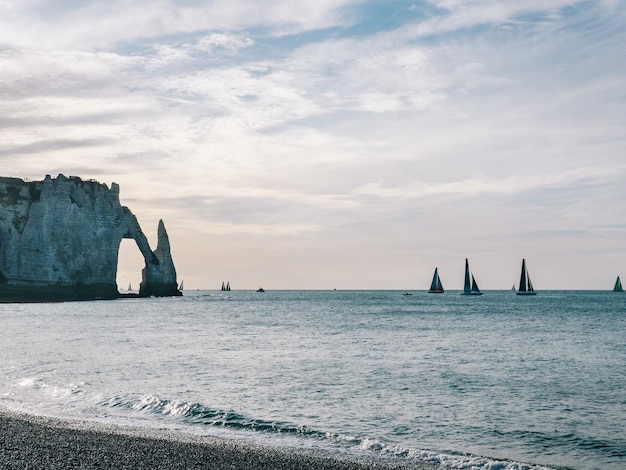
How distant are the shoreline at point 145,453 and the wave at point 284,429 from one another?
0.73 metres

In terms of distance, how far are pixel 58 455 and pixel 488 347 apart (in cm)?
3635

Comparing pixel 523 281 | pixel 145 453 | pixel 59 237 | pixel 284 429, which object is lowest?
pixel 284 429

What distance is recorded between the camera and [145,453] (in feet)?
46.4

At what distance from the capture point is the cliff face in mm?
127006

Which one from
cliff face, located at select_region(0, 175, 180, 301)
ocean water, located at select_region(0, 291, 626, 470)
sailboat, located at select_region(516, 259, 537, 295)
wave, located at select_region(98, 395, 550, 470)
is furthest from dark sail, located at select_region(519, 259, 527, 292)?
wave, located at select_region(98, 395, 550, 470)

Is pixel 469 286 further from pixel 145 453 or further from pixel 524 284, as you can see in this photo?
pixel 145 453

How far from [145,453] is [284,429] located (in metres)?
5.24

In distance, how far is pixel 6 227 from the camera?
126 m

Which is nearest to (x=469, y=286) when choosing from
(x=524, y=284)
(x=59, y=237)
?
(x=524, y=284)

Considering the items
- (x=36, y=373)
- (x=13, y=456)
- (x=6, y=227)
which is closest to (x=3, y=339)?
(x=36, y=373)

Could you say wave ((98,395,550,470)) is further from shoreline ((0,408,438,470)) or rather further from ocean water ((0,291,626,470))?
shoreline ((0,408,438,470))

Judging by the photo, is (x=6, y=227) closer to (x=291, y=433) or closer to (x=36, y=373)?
(x=36, y=373)

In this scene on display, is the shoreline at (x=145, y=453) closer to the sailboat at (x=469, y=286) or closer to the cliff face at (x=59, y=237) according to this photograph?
the cliff face at (x=59, y=237)

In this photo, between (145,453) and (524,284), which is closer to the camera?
(145,453)
